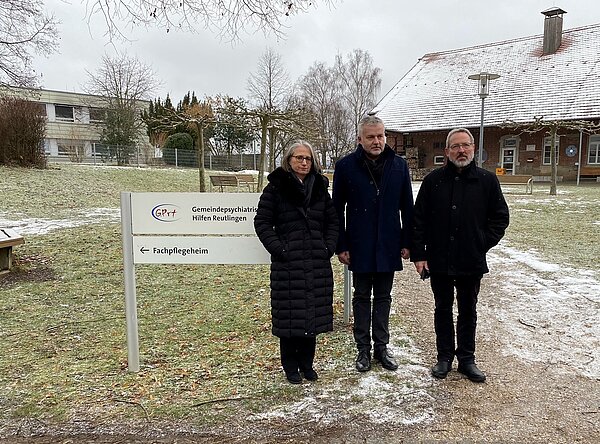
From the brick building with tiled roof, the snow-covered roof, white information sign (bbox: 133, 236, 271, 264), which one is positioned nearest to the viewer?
white information sign (bbox: 133, 236, 271, 264)

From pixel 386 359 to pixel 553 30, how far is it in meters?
33.1

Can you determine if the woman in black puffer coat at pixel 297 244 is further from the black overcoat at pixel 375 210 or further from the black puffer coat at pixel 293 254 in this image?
the black overcoat at pixel 375 210

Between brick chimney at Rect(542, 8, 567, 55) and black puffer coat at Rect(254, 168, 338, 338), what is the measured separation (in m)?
32.8

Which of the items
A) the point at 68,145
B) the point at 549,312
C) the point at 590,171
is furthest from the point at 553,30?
the point at 68,145

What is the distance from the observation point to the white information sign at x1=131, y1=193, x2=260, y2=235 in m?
3.51

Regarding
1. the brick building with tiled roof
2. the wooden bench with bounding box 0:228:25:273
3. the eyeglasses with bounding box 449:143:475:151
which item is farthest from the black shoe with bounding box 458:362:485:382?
the brick building with tiled roof

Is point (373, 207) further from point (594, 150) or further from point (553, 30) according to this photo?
point (553, 30)

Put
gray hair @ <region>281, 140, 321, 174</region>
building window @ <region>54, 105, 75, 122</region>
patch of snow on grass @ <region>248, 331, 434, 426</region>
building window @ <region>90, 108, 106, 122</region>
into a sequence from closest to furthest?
patch of snow on grass @ <region>248, 331, 434, 426</region>
gray hair @ <region>281, 140, 321, 174</region>
building window @ <region>90, 108, 106, 122</region>
building window @ <region>54, 105, 75, 122</region>

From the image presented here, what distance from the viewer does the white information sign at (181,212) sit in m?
3.51

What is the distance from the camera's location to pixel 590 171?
87.0 feet

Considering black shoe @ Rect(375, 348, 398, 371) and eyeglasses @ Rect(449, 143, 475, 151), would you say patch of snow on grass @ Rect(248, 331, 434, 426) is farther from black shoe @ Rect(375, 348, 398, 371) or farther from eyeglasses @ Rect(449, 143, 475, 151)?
eyeglasses @ Rect(449, 143, 475, 151)

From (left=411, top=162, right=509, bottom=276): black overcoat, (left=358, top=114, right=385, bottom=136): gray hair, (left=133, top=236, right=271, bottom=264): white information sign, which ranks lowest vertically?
(left=133, top=236, right=271, bottom=264): white information sign

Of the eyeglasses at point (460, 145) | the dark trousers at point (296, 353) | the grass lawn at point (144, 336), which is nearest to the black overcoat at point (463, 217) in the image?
the eyeglasses at point (460, 145)

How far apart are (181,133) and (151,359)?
1433 inches
